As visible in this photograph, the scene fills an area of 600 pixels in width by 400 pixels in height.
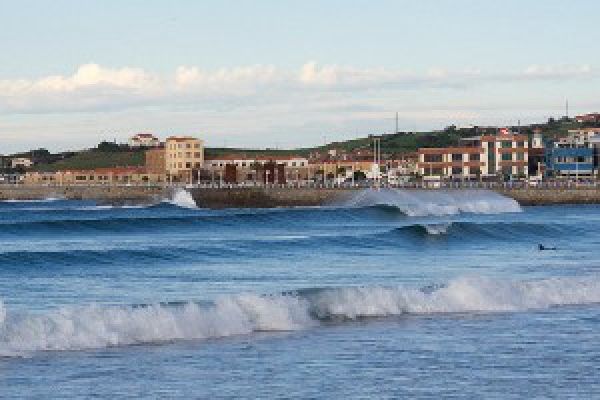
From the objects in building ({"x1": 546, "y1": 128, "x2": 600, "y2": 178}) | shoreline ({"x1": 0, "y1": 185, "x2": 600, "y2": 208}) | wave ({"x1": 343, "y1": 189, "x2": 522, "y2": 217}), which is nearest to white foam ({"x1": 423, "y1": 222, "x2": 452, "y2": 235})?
wave ({"x1": 343, "y1": 189, "x2": 522, "y2": 217})

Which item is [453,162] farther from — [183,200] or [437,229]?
[437,229]

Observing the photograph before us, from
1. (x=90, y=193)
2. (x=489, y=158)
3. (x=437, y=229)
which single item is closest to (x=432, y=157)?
(x=489, y=158)

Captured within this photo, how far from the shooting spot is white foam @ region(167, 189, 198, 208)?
123438mm

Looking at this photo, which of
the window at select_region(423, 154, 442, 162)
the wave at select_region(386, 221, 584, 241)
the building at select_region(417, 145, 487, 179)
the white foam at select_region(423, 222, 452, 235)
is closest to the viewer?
the wave at select_region(386, 221, 584, 241)

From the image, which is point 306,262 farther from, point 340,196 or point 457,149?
point 457,149

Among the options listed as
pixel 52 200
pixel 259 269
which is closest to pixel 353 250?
pixel 259 269

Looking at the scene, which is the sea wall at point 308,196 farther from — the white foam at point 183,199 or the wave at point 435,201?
the wave at point 435,201

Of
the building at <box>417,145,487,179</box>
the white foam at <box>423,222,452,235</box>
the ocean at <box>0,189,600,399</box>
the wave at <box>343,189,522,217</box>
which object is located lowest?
the wave at <box>343,189,522,217</box>

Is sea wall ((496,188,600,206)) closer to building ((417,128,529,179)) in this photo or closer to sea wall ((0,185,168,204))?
sea wall ((0,185,168,204))

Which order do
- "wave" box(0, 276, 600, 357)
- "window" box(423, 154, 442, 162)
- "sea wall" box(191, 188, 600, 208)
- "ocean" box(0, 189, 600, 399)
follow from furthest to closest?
"window" box(423, 154, 442, 162) < "sea wall" box(191, 188, 600, 208) < "wave" box(0, 276, 600, 357) < "ocean" box(0, 189, 600, 399)

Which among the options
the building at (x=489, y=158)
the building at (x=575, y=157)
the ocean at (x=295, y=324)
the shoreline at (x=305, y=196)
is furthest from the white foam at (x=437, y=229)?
the building at (x=489, y=158)

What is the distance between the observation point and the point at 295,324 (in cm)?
2688

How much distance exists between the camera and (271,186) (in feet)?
406

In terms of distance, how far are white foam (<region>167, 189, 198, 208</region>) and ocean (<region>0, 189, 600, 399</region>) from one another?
69.8 metres
